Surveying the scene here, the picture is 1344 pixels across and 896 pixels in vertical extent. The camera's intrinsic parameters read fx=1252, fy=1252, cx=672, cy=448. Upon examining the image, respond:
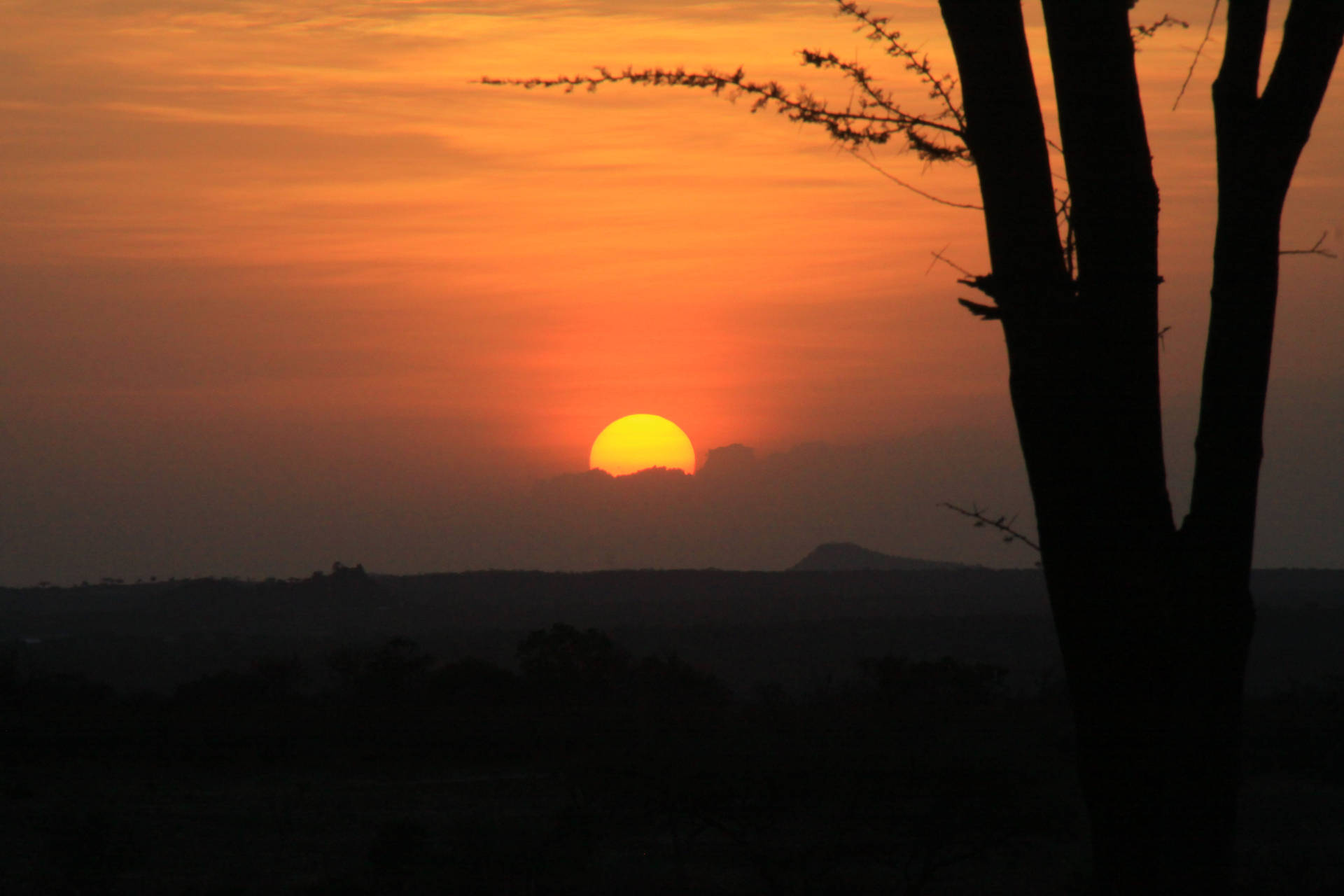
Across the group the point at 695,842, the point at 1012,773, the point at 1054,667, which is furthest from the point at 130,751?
the point at 1054,667

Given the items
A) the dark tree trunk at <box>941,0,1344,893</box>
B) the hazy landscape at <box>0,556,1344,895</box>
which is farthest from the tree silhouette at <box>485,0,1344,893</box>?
the hazy landscape at <box>0,556,1344,895</box>

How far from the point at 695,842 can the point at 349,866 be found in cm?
567

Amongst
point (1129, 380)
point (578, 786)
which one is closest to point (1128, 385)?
point (1129, 380)

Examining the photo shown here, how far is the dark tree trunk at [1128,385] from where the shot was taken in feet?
10.6

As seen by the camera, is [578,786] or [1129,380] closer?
[1129,380]

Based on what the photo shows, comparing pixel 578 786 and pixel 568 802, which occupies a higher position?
pixel 578 786

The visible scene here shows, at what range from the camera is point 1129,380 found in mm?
3303

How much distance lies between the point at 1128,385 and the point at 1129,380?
1cm

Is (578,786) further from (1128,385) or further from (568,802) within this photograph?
(1128,385)

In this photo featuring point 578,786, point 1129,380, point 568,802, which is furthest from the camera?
point 568,802

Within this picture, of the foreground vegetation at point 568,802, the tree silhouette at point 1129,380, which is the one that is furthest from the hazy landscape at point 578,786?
the tree silhouette at point 1129,380

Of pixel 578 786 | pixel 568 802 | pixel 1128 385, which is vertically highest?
pixel 1128 385

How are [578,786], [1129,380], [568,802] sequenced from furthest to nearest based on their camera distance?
[568,802]
[578,786]
[1129,380]

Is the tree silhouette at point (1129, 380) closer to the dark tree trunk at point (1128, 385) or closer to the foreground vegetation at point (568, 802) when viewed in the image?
the dark tree trunk at point (1128, 385)
